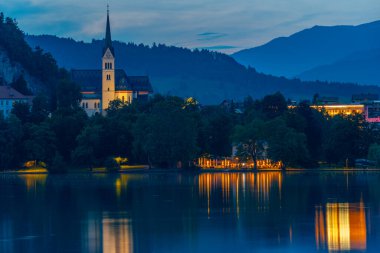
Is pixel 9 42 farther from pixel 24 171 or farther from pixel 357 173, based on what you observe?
pixel 357 173

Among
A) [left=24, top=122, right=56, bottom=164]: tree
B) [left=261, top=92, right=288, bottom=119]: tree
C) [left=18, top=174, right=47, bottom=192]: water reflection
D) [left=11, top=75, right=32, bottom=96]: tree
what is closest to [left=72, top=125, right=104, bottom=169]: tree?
[left=24, top=122, right=56, bottom=164]: tree

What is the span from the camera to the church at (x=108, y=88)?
193625 mm

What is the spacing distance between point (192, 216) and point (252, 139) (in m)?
63.8

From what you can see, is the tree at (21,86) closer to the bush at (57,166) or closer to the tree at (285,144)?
the bush at (57,166)

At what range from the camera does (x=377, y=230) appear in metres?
47.0

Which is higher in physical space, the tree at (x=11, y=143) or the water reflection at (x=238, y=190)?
the tree at (x=11, y=143)

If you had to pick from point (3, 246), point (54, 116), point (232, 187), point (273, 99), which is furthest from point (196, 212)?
point (273, 99)

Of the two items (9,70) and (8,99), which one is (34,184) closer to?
(8,99)

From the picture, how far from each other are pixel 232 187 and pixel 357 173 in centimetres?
3012

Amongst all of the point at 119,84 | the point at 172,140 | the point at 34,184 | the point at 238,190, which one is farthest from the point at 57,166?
the point at 119,84

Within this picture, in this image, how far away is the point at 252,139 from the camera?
4683 inches

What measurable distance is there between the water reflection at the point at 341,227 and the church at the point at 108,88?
134063 mm

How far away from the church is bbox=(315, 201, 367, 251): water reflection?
134 metres

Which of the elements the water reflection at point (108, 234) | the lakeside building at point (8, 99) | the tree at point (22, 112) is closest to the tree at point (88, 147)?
the tree at point (22, 112)
